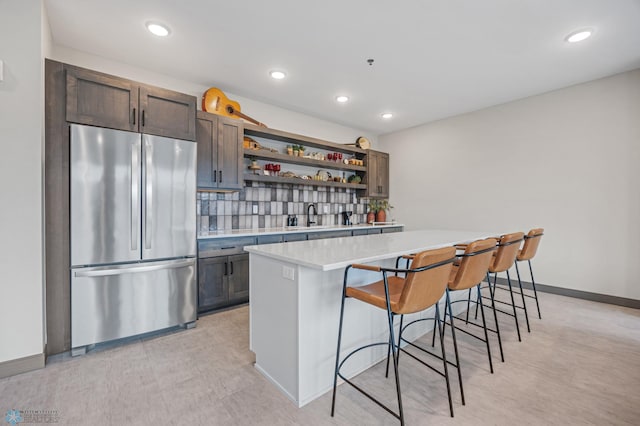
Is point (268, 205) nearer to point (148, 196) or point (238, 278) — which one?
point (238, 278)

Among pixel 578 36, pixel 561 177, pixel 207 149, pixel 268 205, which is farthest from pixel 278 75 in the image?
pixel 561 177

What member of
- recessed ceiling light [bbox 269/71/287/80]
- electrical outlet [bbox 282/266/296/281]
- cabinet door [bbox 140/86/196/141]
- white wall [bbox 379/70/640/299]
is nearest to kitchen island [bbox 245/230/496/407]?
electrical outlet [bbox 282/266/296/281]

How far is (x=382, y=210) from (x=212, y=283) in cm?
385

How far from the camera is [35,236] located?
6.88ft

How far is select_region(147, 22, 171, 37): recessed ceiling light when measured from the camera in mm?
2492

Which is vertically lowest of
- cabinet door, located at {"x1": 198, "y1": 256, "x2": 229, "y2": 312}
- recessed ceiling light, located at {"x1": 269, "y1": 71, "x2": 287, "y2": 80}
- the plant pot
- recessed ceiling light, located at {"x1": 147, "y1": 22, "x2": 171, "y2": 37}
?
cabinet door, located at {"x1": 198, "y1": 256, "x2": 229, "y2": 312}

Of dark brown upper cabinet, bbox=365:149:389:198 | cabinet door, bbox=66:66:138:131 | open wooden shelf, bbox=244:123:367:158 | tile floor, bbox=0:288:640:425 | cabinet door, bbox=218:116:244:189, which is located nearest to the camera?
tile floor, bbox=0:288:640:425

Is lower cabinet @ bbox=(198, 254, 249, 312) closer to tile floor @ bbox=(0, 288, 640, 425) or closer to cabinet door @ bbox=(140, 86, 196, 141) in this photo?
tile floor @ bbox=(0, 288, 640, 425)

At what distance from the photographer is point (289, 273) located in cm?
175

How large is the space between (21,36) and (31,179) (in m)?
1.06

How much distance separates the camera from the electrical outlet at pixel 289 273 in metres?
1.72

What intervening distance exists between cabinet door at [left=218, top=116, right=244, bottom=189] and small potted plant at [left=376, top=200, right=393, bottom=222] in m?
3.20

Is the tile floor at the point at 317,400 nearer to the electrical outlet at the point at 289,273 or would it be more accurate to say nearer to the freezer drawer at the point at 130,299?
the freezer drawer at the point at 130,299

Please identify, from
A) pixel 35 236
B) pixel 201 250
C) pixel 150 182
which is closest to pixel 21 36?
pixel 150 182
